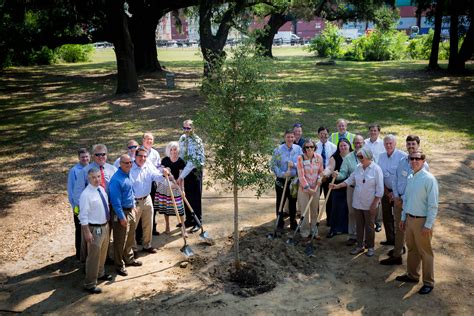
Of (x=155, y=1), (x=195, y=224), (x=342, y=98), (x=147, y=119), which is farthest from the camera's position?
(x=155, y=1)

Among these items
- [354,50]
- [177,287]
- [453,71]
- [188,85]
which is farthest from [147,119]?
[354,50]

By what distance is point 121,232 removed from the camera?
7340mm

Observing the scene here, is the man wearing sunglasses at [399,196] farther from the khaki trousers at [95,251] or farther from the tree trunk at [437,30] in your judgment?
the tree trunk at [437,30]

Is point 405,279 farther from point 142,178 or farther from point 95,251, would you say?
point 95,251

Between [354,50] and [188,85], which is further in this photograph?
[354,50]

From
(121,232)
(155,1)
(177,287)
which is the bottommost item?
(177,287)

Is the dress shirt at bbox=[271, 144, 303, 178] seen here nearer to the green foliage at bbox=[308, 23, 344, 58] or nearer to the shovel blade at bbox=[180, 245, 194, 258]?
the shovel blade at bbox=[180, 245, 194, 258]

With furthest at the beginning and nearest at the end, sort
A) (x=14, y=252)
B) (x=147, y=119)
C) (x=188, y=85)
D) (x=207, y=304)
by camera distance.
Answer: (x=188, y=85) < (x=147, y=119) < (x=14, y=252) < (x=207, y=304)

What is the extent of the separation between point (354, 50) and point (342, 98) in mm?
21154

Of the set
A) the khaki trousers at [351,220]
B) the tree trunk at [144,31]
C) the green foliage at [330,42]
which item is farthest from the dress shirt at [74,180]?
the green foliage at [330,42]

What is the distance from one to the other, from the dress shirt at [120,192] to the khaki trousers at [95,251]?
0.30 meters

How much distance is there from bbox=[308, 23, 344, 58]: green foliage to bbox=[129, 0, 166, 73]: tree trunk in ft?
61.1

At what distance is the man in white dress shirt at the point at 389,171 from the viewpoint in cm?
796

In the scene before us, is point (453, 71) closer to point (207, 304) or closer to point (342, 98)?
point (342, 98)
